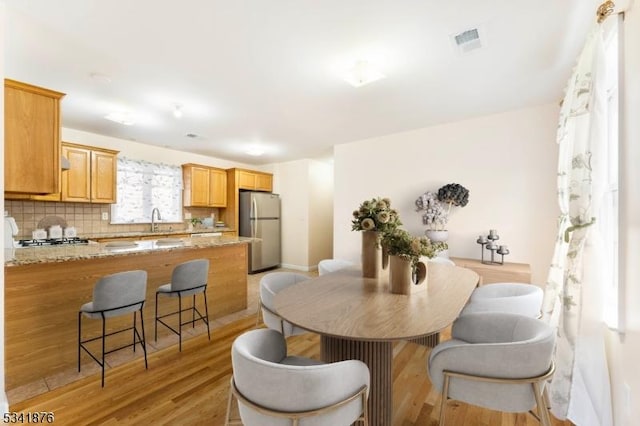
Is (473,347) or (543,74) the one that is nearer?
(473,347)

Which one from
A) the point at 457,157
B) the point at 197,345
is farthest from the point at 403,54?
the point at 197,345

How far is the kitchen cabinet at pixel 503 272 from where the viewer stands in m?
2.86

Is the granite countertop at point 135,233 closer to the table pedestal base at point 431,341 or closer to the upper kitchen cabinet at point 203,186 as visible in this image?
the upper kitchen cabinet at point 203,186

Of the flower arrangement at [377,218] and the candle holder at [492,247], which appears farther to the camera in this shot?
the candle holder at [492,247]

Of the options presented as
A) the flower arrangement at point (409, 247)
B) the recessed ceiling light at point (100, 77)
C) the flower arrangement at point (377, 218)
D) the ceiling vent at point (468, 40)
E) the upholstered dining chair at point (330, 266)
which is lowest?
the upholstered dining chair at point (330, 266)

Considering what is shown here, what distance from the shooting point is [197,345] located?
250 cm

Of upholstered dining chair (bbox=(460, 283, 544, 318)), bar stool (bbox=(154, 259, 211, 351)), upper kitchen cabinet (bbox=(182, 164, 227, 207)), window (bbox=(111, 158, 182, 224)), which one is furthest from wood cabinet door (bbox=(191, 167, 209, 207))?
upholstered dining chair (bbox=(460, 283, 544, 318))

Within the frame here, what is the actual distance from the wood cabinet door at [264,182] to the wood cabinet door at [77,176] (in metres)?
2.92

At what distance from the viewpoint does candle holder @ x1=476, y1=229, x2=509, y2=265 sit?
309 centimetres

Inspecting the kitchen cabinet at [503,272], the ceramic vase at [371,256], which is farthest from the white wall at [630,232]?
the kitchen cabinet at [503,272]

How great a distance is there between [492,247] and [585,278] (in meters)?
1.58

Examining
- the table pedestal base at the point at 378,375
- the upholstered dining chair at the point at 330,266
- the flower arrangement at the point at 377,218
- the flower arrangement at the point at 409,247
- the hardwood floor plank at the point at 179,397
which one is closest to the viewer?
the table pedestal base at the point at 378,375

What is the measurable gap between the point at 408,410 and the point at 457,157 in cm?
314

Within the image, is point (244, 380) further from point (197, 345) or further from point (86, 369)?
point (86, 369)
